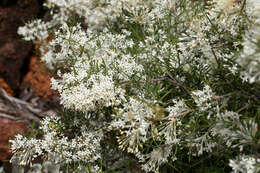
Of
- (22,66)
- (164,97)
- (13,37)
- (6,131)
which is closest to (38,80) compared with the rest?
(22,66)

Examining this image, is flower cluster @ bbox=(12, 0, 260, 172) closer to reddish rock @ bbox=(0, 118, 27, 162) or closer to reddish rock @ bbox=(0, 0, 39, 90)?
reddish rock @ bbox=(0, 118, 27, 162)

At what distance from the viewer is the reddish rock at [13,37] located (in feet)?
8.20

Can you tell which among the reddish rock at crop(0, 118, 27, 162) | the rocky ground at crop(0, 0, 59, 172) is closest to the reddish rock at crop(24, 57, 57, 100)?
the rocky ground at crop(0, 0, 59, 172)

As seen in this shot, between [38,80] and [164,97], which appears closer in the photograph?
[164,97]

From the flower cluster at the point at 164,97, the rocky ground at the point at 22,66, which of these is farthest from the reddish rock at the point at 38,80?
the flower cluster at the point at 164,97

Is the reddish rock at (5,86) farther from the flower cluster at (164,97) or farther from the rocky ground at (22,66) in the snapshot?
the flower cluster at (164,97)

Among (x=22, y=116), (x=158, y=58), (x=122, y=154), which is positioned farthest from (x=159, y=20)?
(x=22, y=116)

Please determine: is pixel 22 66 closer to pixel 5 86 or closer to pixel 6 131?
pixel 5 86

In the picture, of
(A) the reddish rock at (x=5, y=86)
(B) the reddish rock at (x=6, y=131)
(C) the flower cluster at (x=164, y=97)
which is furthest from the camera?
(A) the reddish rock at (x=5, y=86)

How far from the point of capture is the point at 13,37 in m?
2.54

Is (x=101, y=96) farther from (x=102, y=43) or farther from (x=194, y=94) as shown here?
(x=102, y=43)

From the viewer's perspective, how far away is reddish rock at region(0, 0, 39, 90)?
8.20 feet

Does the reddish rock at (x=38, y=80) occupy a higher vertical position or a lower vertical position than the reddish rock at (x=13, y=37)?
lower

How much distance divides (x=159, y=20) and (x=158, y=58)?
0.31 meters
